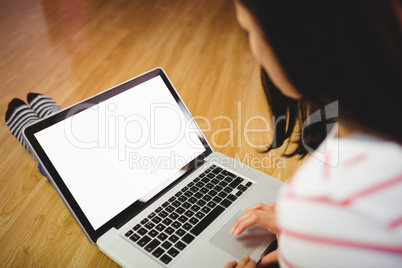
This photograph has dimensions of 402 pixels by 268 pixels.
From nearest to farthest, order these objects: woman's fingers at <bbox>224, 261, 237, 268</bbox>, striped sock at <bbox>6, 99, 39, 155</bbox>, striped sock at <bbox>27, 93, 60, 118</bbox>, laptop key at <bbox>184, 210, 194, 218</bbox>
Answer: woman's fingers at <bbox>224, 261, 237, 268</bbox> < laptop key at <bbox>184, 210, 194, 218</bbox> < striped sock at <bbox>6, 99, 39, 155</bbox> < striped sock at <bbox>27, 93, 60, 118</bbox>

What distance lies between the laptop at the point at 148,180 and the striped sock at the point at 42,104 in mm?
514

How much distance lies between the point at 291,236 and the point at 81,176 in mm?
393

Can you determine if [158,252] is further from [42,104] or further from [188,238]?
[42,104]

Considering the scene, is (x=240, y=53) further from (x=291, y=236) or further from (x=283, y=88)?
(x=291, y=236)

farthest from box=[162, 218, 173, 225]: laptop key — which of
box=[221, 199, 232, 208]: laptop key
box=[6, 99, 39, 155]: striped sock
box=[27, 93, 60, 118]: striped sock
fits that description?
box=[27, 93, 60, 118]: striped sock

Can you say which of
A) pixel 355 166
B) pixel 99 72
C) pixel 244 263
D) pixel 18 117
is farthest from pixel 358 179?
pixel 99 72

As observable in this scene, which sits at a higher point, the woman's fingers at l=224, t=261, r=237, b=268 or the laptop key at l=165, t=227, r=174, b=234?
the laptop key at l=165, t=227, r=174, b=234

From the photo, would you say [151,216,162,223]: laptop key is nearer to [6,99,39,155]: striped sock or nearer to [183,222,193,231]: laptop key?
[183,222,193,231]: laptop key

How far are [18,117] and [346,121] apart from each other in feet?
3.22

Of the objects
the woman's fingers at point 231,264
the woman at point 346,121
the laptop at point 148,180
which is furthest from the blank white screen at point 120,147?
the woman at point 346,121

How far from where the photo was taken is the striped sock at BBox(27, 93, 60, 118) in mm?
1063

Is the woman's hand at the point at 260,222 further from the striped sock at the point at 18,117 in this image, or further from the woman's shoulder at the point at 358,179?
the striped sock at the point at 18,117

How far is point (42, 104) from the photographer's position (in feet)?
3.58

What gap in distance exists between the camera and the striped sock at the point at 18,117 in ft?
3.08
